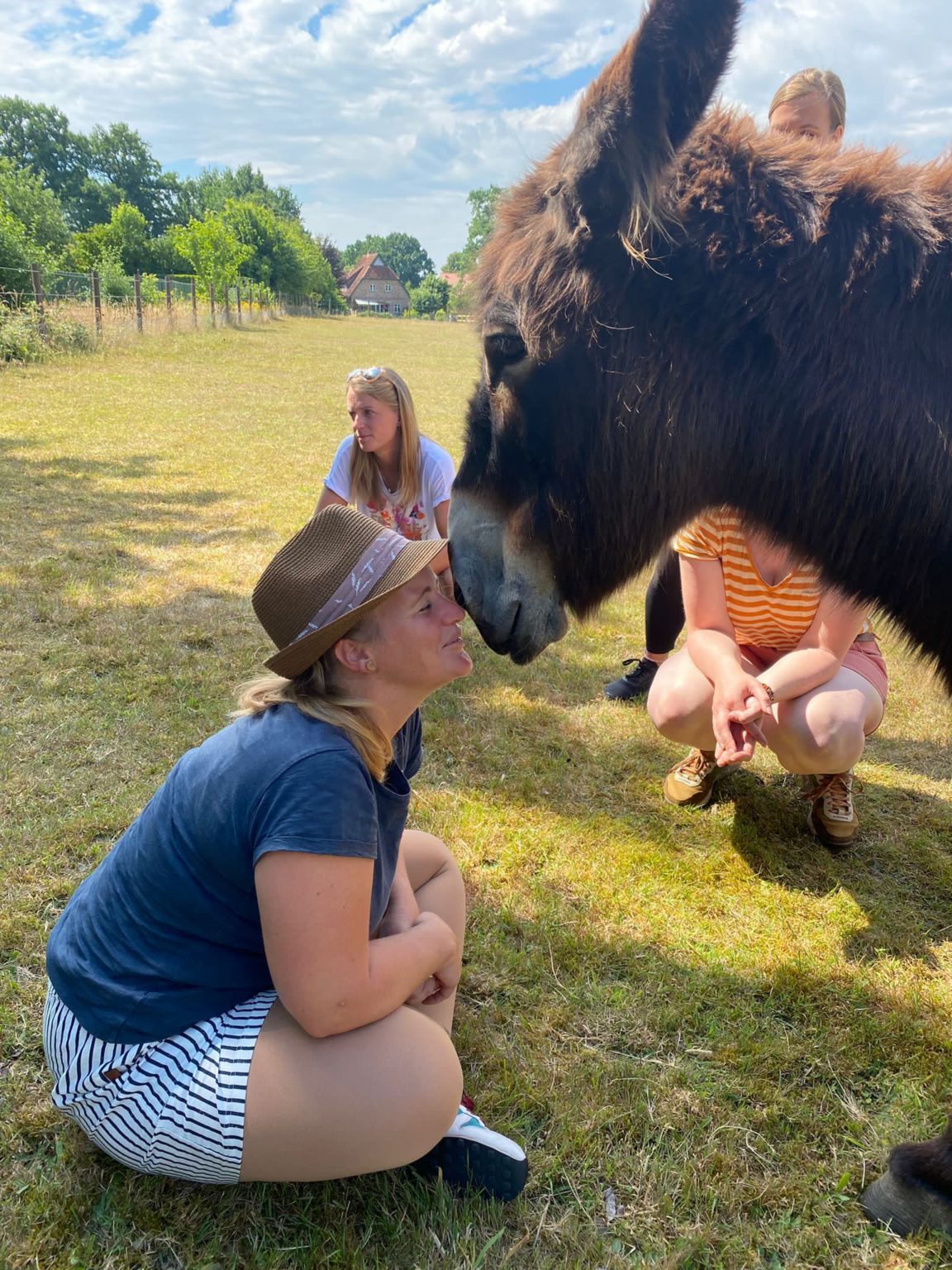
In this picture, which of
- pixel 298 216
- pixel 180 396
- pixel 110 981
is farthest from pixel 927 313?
pixel 298 216

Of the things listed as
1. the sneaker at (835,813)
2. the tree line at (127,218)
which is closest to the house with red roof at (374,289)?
the tree line at (127,218)

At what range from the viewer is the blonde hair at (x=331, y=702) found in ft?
5.25

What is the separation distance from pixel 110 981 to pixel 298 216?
107 m

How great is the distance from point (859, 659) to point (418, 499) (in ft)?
7.65

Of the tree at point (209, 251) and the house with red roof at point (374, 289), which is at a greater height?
the house with red roof at point (374, 289)

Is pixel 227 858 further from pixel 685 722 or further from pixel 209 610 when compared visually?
pixel 209 610

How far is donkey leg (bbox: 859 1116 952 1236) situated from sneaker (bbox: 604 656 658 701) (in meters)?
2.77

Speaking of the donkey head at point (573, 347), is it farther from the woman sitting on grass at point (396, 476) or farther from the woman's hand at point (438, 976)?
the woman sitting on grass at point (396, 476)

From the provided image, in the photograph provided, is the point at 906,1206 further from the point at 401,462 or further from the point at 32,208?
the point at 32,208

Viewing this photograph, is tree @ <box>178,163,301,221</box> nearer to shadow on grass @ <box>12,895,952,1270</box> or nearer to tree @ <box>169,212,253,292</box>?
tree @ <box>169,212,253,292</box>

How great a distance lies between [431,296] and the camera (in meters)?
89.1

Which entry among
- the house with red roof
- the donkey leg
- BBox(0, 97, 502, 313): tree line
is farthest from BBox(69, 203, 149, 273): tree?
the house with red roof

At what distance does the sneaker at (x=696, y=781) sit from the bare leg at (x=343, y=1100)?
6.55 ft

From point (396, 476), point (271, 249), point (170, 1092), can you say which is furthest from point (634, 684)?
point (271, 249)
